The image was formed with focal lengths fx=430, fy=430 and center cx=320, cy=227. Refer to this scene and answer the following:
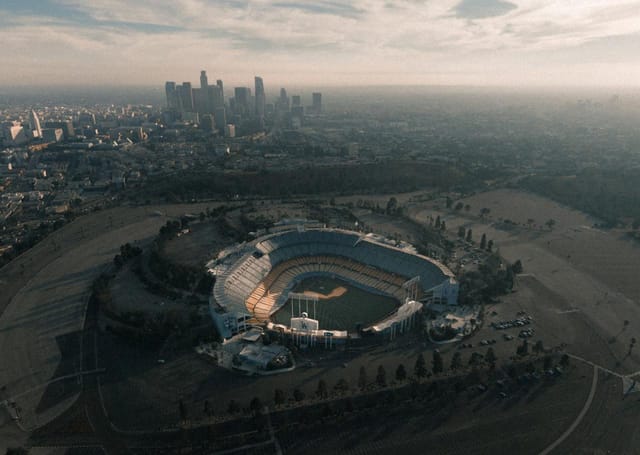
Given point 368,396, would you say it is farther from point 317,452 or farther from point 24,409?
point 24,409

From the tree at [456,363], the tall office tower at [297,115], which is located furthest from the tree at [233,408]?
the tall office tower at [297,115]

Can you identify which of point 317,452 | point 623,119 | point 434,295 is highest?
point 623,119

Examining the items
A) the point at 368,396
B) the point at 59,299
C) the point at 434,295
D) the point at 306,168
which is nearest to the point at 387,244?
the point at 434,295

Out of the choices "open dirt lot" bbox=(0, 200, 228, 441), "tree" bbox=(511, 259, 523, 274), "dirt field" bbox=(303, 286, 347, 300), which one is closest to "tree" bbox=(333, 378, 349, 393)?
"dirt field" bbox=(303, 286, 347, 300)

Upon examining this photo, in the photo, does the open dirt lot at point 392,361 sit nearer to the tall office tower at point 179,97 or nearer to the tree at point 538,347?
the tree at point 538,347

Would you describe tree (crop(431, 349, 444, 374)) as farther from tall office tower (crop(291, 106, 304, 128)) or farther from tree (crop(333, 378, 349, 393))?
tall office tower (crop(291, 106, 304, 128))
